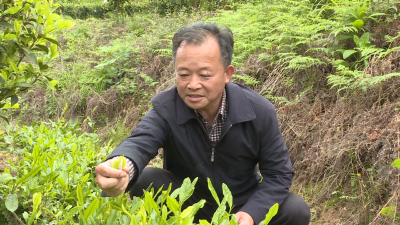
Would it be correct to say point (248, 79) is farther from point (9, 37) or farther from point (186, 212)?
point (186, 212)

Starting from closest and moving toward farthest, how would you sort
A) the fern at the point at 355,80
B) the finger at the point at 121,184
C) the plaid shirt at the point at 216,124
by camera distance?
the finger at the point at 121,184 < the plaid shirt at the point at 216,124 < the fern at the point at 355,80

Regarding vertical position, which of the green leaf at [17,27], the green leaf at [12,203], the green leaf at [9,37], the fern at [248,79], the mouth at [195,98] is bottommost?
the fern at [248,79]

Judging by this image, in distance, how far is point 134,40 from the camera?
Answer: 8.66m

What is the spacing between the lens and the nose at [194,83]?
2340 mm

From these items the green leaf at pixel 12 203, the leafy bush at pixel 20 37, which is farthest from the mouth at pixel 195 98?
the green leaf at pixel 12 203

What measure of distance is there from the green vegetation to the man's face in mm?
718

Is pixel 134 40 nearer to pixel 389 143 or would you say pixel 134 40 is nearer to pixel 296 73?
pixel 296 73

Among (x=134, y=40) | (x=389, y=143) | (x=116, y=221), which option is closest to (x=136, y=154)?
(x=116, y=221)

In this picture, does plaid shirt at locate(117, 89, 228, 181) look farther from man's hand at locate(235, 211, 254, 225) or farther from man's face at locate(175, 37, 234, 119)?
man's hand at locate(235, 211, 254, 225)

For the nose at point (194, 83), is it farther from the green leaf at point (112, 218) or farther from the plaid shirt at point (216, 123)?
the green leaf at point (112, 218)

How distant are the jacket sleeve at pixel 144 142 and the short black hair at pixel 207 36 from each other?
53 centimetres

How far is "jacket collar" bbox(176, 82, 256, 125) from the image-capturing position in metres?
2.54

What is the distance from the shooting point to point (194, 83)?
7.69ft

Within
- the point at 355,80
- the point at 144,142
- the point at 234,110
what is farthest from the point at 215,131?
the point at 355,80
